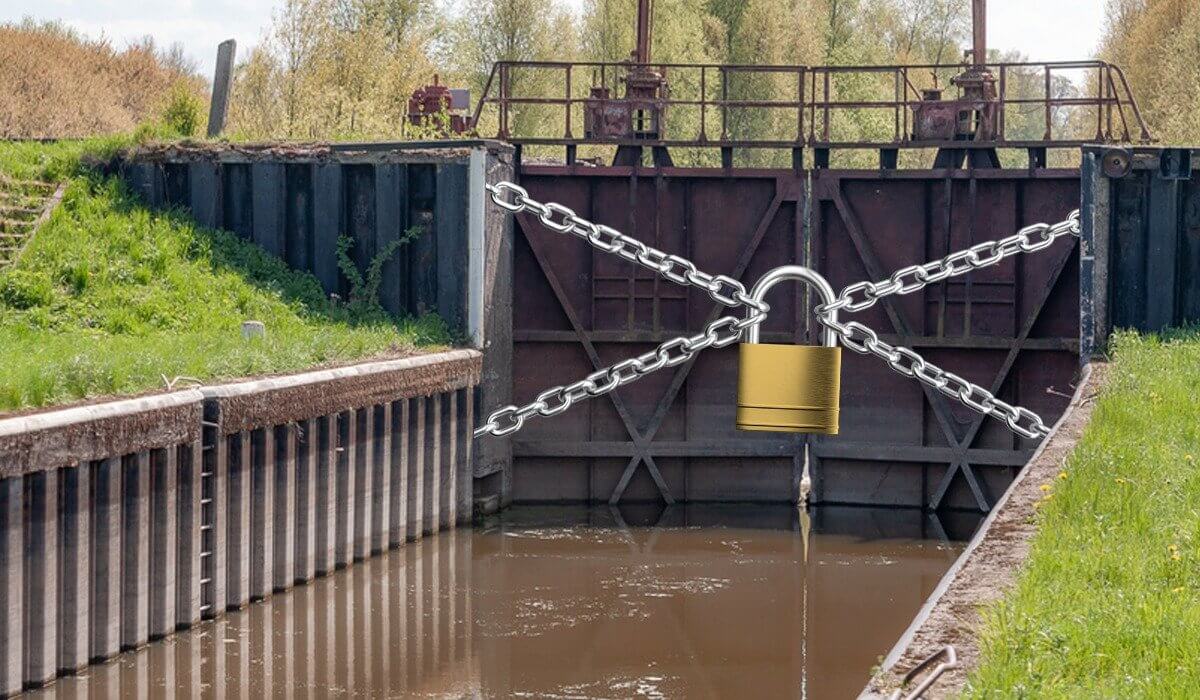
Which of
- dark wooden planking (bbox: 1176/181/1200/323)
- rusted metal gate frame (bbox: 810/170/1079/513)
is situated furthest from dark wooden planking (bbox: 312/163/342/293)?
dark wooden planking (bbox: 1176/181/1200/323)

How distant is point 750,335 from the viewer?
15.9m

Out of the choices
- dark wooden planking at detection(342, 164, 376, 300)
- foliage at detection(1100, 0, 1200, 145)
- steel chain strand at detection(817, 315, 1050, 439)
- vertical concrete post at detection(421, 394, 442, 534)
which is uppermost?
foliage at detection(1100, 0, 1200, 145)

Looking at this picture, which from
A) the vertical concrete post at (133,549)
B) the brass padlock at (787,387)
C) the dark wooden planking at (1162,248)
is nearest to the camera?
the vertical concrete post at (133,549)

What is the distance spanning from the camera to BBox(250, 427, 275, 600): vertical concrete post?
17.6 meters

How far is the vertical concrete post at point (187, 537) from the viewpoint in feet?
52.5

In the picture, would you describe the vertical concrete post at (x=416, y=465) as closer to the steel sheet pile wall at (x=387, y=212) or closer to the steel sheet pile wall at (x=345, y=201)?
the steel sheet pile wall at (x=387, y=212)

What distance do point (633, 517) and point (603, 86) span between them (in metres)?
6.42

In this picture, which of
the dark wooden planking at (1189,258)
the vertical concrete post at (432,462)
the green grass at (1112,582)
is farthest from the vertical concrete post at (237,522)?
the dark wooden planking at (1189,258)

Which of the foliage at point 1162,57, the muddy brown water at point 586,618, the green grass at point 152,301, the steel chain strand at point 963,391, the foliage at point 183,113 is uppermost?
the foliage at point 1162,57

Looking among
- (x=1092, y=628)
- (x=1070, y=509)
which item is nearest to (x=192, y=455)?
(x=1070, y=509)

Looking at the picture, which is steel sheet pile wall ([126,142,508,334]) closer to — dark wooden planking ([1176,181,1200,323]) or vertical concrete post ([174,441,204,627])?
vertical concrete post ([174,441,204,627])

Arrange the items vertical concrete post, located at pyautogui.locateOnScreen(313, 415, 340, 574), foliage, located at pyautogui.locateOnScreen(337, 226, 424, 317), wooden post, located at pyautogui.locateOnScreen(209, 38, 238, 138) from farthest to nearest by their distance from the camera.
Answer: wooden post, located at pyautogui.locateOnScreen(209, 38, 238, 138), foliage, located at pyautogui.locateOnScreen(337, 226, 424, 317), vertical concrete post, located at pyautogui.locateOnScreen(313, 415, 340, 574)

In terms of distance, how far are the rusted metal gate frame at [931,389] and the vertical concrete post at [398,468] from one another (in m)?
6.42

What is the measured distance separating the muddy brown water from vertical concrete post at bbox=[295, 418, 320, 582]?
0.32m
